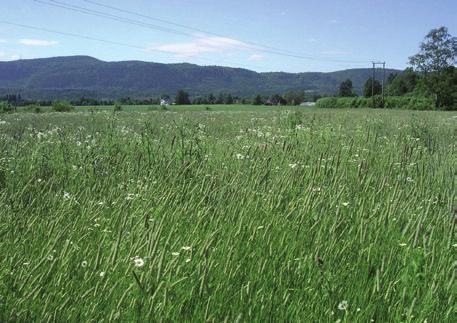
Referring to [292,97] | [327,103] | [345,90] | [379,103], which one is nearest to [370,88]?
[345,90]

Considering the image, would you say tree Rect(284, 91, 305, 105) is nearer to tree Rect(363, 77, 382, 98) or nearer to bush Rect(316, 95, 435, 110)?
bush Rect(316, 95, 435, 110)

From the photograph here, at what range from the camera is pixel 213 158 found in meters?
6.61

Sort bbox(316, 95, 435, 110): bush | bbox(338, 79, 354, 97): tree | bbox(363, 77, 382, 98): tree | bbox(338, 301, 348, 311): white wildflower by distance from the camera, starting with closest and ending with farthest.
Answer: bbox(338, 301, 348, 311): white wildflower < bbox(316, 95, 435, 110): bush < bbox(363, 77, 382, 98): tree < bbox(338, 79, 354, 97): tree

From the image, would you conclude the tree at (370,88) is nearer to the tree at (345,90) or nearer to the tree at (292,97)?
the tree at (345,90)


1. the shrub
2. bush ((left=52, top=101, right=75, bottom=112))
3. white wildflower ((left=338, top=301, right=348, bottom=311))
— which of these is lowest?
the shrub

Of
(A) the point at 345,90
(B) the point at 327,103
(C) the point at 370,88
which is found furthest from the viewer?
(A) the point at 345,90

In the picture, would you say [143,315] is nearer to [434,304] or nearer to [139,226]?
[139,226]

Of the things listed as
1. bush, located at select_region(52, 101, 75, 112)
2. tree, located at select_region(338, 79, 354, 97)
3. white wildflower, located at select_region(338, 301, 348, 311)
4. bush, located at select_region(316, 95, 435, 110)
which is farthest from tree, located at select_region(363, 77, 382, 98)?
white wildflower, located at select_region(338, 301, 348, 311)

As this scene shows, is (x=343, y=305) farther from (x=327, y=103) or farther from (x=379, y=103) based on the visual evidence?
(x=327, y=103)

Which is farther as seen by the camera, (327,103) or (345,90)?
(345,90)

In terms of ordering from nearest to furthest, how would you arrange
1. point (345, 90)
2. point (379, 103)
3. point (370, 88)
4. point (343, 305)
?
point (343, 305) < point (379, 103) < point (370, 88) < point (345, 90)

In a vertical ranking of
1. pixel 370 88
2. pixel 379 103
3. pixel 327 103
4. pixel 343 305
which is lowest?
pixel 327 103

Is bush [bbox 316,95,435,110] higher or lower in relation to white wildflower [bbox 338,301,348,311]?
lower

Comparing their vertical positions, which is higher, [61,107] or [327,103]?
[61,107]
